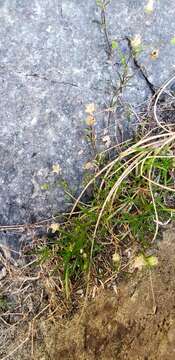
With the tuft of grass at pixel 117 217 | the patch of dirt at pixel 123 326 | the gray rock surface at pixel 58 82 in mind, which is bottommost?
the patch of dirt at pixel 123 326

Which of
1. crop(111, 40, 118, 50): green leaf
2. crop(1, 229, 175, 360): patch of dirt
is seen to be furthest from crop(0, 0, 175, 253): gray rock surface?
crop(1, 229, 175, 360): patch of dirt

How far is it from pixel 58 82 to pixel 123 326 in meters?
0.94

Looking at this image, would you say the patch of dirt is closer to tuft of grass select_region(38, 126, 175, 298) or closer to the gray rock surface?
tuft of grass select_region(38, 126, 175, 298)

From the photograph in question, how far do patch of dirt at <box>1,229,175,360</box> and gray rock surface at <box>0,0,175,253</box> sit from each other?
0.36 meters

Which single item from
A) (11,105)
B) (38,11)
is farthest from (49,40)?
(11,105)

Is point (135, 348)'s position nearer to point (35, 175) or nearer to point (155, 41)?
point (35, 175)

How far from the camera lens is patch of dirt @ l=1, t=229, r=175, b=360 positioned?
1.61 metres

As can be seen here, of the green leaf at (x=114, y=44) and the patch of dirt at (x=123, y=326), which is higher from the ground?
the green leaf at (x=114, y=44)

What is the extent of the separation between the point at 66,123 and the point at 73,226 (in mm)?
396

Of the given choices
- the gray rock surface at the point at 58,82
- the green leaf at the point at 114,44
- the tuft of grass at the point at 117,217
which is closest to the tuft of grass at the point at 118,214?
the tuft of grass at the point at 117,217

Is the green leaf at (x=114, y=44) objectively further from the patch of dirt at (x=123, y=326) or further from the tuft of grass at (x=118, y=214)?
the patch of dirt at (x=123, y=326)

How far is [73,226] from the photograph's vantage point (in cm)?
182

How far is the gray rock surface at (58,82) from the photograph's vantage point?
6.15 ft

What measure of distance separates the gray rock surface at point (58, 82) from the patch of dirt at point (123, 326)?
1.19 ft
